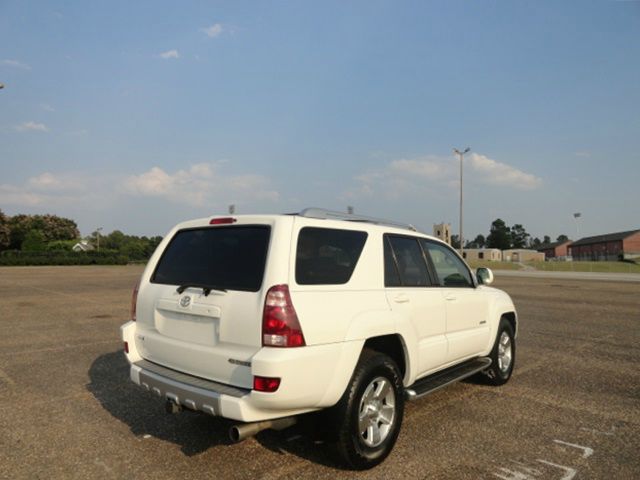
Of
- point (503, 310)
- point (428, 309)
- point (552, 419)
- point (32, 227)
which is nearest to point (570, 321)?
point (503, 310)

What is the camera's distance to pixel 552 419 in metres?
4.54

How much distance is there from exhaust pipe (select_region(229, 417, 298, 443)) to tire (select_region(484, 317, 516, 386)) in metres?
3.12

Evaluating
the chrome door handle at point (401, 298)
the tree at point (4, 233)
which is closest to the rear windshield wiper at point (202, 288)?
the chrome door handle at point (401, 298)

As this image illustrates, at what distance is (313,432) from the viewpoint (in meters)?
3.43

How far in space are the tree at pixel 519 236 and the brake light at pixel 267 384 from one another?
17677 centimetres

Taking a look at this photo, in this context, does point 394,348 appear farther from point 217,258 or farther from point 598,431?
point 598,431

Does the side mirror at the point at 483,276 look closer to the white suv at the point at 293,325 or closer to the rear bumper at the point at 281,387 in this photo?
the white suv at the point at 293,325

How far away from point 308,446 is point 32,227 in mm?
89131

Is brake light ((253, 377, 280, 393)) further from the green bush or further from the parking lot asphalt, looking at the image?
the green bush

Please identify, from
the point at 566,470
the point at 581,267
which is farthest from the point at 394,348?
the point at 581,267

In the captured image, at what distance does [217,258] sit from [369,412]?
164 centimetres

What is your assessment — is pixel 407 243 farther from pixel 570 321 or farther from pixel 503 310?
pixel 570 321

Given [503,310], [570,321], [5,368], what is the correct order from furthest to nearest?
[570,321] < [5,368] < [503,310]

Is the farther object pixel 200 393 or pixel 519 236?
pixel 519 236
